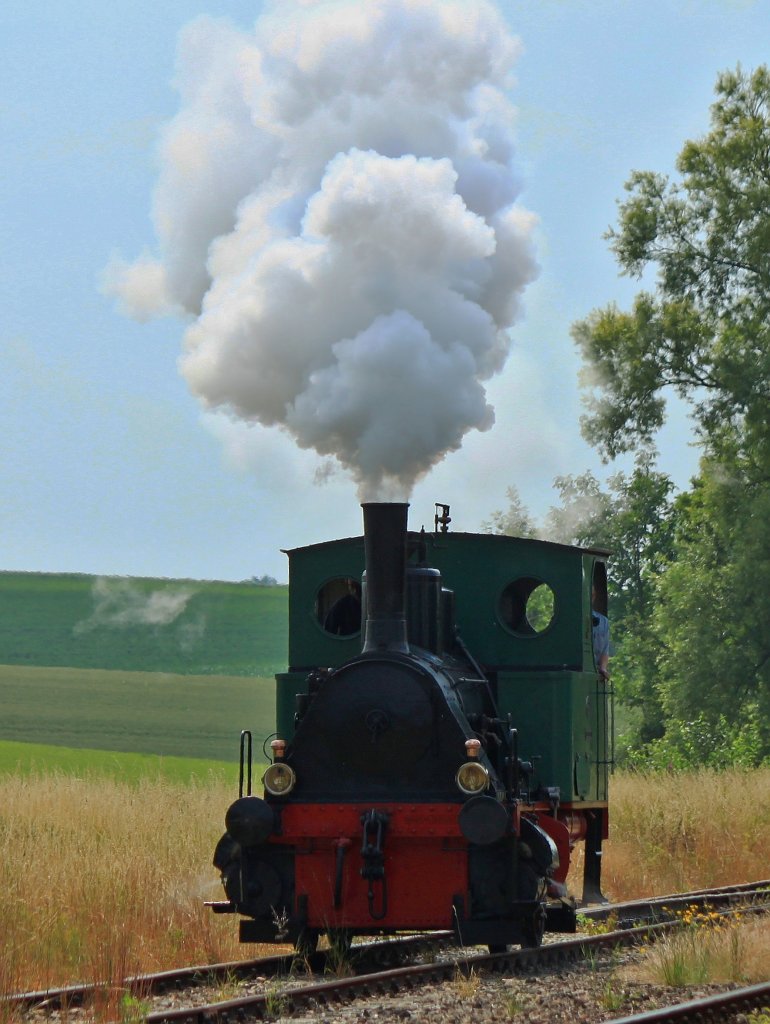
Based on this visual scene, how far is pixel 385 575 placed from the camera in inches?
386

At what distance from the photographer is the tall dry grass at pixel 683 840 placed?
50.1 ft

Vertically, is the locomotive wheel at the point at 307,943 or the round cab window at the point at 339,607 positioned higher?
the round cab window at the point at 339,607

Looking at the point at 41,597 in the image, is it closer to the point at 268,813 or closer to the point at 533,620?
the point at 533,620

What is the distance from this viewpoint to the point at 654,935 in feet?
35.0

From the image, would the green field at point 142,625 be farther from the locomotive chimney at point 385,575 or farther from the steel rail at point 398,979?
the locomotive chimney at point 385,575

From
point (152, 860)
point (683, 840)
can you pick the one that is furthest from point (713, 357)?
point (152, 860)

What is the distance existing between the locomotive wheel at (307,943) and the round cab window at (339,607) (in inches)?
98.1

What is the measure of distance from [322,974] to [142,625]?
186 ft

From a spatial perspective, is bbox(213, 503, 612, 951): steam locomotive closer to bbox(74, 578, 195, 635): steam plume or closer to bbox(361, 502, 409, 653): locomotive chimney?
bbox(361, 502, 409, 653): locomotive chimney

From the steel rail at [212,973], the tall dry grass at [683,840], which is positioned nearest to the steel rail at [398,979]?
the steel rail at [212,973]

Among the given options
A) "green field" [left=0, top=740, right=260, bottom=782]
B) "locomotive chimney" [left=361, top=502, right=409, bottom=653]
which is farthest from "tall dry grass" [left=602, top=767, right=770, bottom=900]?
"green field" [left=0, top=740, right=260, bottom=782]

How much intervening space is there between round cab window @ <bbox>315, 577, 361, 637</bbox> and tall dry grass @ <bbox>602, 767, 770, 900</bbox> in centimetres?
460

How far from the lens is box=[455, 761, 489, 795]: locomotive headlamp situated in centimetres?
924

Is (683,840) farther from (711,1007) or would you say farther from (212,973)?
(711,1007)
